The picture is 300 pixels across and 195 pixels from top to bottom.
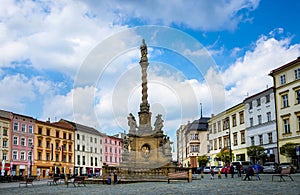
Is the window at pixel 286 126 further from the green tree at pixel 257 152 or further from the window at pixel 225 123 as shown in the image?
the window at pixel 225 123

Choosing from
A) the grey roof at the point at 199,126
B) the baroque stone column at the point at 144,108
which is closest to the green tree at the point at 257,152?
the baroque stone column at the point at 144,108

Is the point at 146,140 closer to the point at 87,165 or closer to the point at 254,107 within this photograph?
the point at 254,107

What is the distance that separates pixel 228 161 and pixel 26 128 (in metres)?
35.5

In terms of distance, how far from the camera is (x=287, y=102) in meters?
49.5

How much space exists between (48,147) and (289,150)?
46008 mm

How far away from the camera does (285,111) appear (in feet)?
163

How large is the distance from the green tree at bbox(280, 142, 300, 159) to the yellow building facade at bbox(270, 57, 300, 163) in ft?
4.85

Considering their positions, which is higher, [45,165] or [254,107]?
[254,107]

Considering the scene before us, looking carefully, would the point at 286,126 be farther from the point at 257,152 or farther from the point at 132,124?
the point at 132,124

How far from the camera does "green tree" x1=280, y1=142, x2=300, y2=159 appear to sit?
44.7 m

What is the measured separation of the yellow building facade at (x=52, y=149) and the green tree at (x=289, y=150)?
39339mm

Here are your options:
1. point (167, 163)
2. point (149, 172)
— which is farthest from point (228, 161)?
point (149, 172)

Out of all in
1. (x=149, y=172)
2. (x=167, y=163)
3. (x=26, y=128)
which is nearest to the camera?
(x=149, y=172)

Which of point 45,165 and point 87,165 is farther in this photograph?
point 87,165
